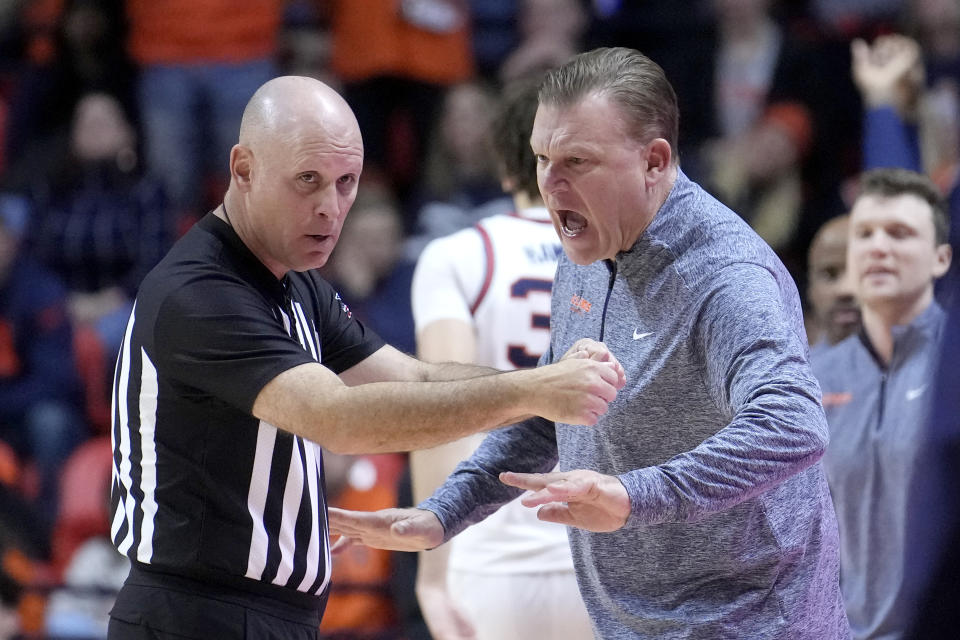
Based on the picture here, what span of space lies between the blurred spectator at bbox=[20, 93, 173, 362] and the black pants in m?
5.98

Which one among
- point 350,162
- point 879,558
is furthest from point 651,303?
point 879,558

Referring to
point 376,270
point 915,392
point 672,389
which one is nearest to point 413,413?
point 672,389

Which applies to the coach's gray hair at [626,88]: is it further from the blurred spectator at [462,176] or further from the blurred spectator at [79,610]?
the blurred spectator at [462,176]

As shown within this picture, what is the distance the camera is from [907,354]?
199 inches

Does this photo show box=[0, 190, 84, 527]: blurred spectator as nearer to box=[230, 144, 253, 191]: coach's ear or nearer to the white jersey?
the white jersey

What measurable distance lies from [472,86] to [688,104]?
1480 millimetres

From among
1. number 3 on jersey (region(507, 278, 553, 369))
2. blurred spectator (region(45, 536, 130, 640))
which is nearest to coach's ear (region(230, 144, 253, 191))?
number 3 on jersey (region(507, 278, 553, 369))

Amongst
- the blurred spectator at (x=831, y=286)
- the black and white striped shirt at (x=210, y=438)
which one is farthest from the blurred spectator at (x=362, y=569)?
the black and white striped shirt at (x=210, y=438)

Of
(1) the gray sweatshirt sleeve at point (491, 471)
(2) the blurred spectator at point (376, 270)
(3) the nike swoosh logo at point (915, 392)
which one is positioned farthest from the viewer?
(2) the blurred spectator at point (376, 270)

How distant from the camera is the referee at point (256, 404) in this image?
10.1 ft

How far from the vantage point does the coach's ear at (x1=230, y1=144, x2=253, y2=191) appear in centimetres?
344

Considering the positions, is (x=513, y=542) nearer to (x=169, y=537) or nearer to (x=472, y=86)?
(x=169, y=537)

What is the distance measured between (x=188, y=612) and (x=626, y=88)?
165 centimetres

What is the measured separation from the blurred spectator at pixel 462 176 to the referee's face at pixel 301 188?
532cm
